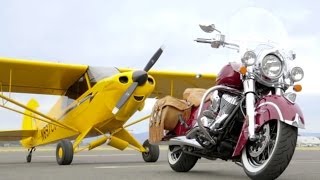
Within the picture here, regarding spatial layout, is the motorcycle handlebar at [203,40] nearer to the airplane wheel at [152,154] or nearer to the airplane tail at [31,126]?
the airplane wheel at [152,154]

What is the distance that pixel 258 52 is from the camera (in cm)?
463

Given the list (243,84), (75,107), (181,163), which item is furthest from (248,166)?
(75,107)

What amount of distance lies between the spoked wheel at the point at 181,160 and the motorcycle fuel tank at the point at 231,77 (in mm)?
1432

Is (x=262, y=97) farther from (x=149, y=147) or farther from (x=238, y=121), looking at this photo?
(x=149, y=147)

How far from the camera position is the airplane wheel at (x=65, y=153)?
31.7ft

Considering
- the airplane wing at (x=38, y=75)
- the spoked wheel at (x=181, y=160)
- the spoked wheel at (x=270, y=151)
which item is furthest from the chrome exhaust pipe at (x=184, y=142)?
the airplane wing at (x=38, y=75)

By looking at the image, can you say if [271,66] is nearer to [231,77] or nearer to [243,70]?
[243,70]

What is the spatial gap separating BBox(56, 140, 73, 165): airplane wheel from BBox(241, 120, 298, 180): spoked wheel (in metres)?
5.85

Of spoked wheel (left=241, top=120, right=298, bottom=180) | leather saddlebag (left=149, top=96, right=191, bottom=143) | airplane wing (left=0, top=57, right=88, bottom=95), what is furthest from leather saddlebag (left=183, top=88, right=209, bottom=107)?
airplane wing (left=0, top=57, right=88, bottom=95)

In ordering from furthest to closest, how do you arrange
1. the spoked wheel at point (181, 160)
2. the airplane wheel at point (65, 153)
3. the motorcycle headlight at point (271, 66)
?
1. the airplane wheel at point (65, 153)
2. the spoked wheel at point (181, 160)
3. the motorcycle headlight at point (271, 66)

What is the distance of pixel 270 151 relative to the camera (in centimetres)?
425

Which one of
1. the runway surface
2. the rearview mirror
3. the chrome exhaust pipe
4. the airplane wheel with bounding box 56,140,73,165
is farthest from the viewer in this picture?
the airplane wheel with bounding box 56,140,73,165

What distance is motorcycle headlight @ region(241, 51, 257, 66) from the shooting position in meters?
4.54

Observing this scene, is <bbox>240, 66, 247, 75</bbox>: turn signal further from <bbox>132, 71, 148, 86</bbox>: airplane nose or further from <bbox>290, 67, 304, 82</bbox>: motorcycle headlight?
<bbox>132, 71, 148, 86</bbox>: airplane nose
